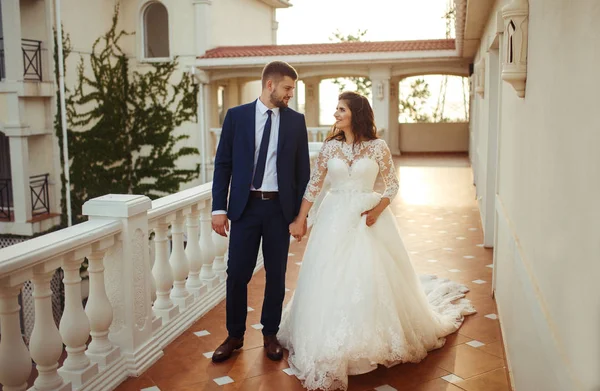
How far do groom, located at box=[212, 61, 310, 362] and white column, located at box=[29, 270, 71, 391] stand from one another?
1.16 meters

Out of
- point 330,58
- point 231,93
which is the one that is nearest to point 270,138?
point 330,58

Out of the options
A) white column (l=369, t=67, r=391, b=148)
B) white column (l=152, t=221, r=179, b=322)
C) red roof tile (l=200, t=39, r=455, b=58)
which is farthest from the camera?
white column (l=369, t=67, r=391, b=148)

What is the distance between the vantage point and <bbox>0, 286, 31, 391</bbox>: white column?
287 cm

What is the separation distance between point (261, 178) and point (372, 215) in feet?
2.51

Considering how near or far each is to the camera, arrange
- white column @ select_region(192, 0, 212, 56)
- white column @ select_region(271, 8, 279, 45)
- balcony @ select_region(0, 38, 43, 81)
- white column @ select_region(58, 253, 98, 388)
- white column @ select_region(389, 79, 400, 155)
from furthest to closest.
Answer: white column @ select_region(271, 8, 279, 45) → white column @ select_region(389, 79, 400, 155) → white column @ select_region(192, 0, 212, 56) → balcony @ select_region(0, 38, 43, 81) → white column @ select_region(58, 253, 98, 388)

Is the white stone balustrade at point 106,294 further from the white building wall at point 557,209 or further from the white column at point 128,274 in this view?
the white building wall at point 557,209

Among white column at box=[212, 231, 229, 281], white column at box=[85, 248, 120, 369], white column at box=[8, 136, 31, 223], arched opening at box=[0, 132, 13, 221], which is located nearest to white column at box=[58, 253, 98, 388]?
white column at box=[85, 248, 120, 369]

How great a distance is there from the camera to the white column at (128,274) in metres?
3.85

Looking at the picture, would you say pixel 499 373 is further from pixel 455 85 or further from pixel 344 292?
pixel 455 85

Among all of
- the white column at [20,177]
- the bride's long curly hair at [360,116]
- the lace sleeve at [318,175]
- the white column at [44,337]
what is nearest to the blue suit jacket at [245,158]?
the lace sleeve at [318,175]

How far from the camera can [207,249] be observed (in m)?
5.42

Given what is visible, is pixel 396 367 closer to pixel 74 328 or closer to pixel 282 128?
pixel 282 128

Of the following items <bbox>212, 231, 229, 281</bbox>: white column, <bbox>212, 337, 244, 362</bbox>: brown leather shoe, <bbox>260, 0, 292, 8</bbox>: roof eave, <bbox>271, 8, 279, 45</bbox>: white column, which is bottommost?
<bbox>212, 337, 244, 362</bbox>: brown leather shoe

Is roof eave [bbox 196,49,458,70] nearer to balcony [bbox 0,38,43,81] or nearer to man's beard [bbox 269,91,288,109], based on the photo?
balcony [bbox 0,38,43,81]
